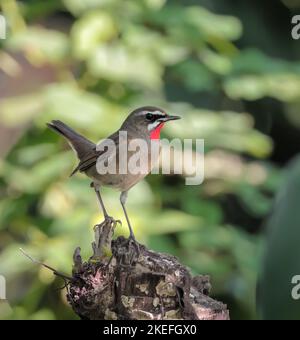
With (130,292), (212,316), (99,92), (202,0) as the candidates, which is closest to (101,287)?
(130,292)

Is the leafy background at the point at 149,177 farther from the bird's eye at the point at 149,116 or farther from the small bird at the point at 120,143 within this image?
the bird's eye at the point at 149,116

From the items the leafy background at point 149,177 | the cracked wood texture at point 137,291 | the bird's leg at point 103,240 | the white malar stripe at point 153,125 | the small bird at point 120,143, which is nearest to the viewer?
the cracked wood texture at point 137,291

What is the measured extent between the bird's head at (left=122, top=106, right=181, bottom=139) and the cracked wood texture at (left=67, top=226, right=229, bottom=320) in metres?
0.76

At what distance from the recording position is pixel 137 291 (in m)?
2.42

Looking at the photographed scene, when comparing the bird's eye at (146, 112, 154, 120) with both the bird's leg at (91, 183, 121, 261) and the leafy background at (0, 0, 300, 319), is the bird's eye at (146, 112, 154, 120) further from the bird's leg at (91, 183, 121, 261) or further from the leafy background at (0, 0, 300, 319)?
the leafy background at (0, 0, 300, 319)

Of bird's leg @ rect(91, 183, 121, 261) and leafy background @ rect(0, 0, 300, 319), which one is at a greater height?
leafy background @ rect(0, 0, 300, 319)

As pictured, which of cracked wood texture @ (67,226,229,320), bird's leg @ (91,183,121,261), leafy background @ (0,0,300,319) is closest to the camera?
cracked wood texture @ (67,226,229,320)

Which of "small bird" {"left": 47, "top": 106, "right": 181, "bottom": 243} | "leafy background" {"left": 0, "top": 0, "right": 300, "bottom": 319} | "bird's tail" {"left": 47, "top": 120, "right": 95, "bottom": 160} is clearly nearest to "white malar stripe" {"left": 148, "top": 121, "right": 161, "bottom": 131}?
"small bird" {"left": 47, "top": 106, "right": 181, "bottom": 243}

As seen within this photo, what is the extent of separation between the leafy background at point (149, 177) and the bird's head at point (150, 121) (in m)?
0.67

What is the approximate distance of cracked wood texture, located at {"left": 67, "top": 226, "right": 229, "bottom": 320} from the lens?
2.42 m

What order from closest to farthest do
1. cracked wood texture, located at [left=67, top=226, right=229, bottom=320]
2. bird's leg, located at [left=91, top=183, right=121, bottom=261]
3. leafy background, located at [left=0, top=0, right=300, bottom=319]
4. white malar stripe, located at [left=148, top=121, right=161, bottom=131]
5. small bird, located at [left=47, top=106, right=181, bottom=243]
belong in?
1. cracked wood texture, located at [left=67, top=226, right=229, bottom=320]
2. bird's leg, located at [left=91, top=183, right=121, bottom=261]
3. small bird, located at [left=47, top=106, right=181, bottom=243]
4. white malar stripe, located at [left=148, top=121, right=161, bottom=131]
5. leafy background, located at [left=0, top=0, right=300, bottom=319]

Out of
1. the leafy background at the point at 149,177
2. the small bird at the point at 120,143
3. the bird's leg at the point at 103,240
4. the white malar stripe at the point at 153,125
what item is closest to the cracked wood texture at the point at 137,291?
the bird's leg at the point at 103,240

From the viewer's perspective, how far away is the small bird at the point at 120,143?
10.1ft
